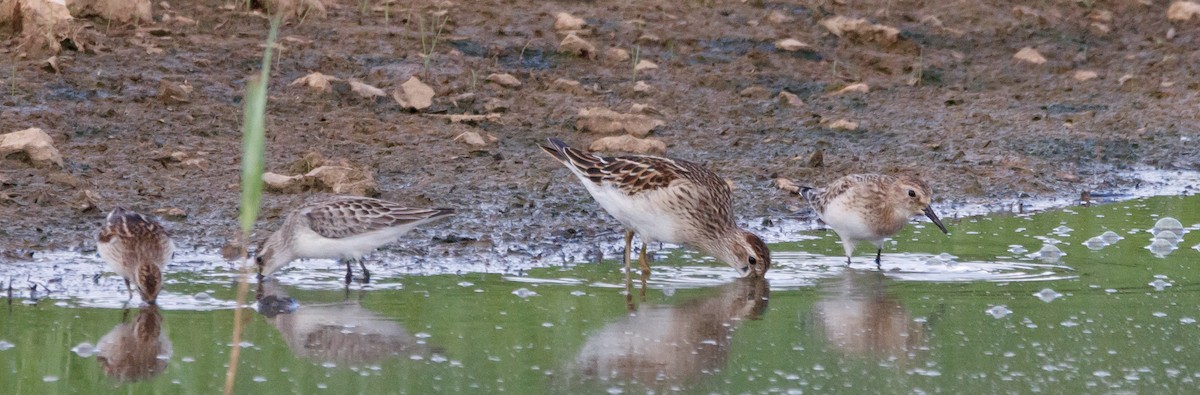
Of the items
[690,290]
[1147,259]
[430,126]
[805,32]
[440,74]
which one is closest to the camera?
[690,290]

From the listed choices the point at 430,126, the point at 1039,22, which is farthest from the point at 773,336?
the point at 1039,22

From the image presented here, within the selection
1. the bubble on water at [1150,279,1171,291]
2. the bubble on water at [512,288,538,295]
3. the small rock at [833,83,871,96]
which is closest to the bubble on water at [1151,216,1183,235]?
the bubble on water at [1150,279,1171,291]

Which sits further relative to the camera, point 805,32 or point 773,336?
point 805,32

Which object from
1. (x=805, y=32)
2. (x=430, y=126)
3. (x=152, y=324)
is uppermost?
(x=805, y=32)

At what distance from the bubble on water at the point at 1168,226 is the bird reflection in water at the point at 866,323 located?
7.87ft

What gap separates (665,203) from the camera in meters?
9.42

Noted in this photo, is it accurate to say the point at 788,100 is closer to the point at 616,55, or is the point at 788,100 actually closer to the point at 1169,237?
the point at 616,55

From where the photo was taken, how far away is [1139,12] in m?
17.9

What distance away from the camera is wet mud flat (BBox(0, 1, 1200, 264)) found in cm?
1030

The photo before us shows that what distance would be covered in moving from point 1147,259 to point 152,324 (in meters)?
5.47

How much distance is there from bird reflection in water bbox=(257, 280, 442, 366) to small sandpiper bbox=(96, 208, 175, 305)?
20.2 inches

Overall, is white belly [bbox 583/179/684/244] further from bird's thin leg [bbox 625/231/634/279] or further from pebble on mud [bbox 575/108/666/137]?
pebble on mud [bbox 575/108/666/137]

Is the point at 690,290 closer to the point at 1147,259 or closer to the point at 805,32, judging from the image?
the point at 1147,259

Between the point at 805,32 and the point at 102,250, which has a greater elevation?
the point at 805,32
